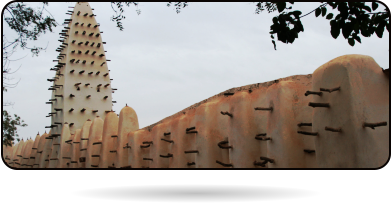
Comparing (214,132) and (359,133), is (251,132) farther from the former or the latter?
(359,133)

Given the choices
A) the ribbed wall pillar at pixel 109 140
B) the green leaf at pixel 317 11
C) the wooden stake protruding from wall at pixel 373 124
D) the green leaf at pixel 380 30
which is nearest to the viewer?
the wooden stake protruding from wall at pixel 373 124

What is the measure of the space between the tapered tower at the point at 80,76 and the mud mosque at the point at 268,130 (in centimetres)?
163

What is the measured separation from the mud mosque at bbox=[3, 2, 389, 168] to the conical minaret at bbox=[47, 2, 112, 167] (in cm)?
156

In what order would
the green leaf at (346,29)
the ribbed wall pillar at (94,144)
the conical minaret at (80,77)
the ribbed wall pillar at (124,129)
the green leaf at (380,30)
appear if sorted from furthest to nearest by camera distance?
the conical minaret at (80,77), the ribbed wall pillar at (94,144), the ribbed wall pillar at (124,129), the green leaf at (346,29), the green leaf at (380,30)

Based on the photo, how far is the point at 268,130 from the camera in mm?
5633

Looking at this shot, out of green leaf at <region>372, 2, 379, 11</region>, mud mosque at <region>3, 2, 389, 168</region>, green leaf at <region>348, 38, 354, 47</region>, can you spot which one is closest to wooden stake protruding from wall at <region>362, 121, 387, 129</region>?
mud mosque at <region>3, 2, 389, 168</region>

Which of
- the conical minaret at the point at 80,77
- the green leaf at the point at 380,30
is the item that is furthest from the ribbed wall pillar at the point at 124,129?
the green leaf at the point at 380,30

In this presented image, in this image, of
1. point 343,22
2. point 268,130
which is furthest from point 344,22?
point 268,130

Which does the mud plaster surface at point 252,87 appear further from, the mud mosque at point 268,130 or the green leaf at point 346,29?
the green leaf at point 346,29

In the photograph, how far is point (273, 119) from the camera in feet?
18.2

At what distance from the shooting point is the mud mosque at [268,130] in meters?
4.30

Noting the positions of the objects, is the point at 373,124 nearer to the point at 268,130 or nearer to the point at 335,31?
the point at 335,31
